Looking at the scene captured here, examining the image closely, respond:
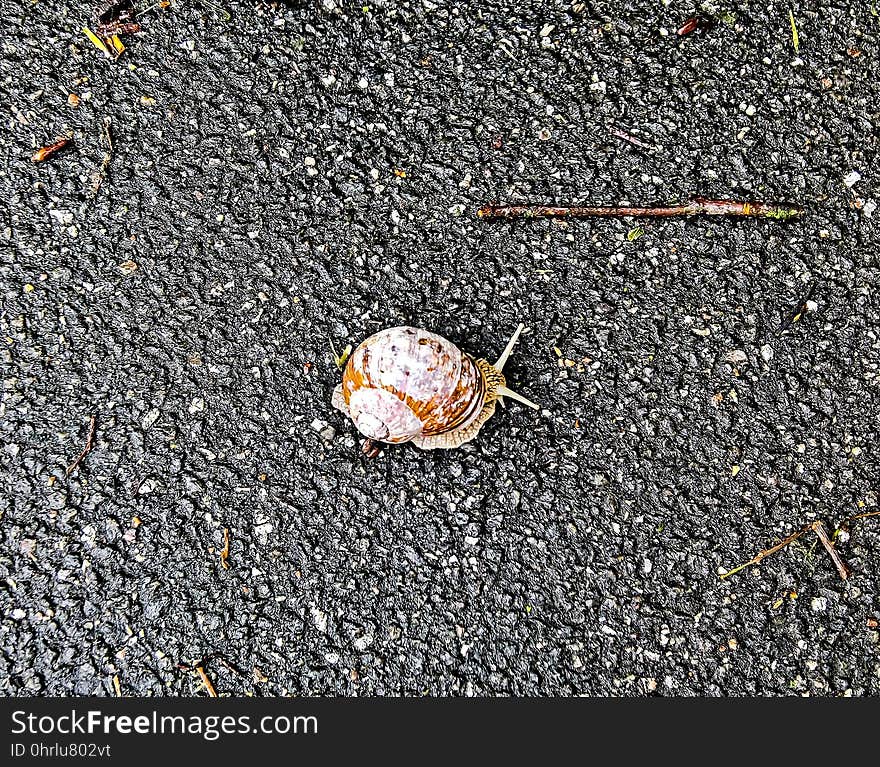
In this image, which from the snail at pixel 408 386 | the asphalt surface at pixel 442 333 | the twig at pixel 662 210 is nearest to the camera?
the snail at pixel 408 386

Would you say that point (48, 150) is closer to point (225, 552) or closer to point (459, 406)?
point (225, 552)

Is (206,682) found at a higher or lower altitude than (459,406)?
lower

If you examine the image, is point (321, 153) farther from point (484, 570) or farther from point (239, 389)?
point (484, 570)

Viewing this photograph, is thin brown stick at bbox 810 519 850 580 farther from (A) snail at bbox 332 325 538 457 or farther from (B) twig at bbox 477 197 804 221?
(A) snail at bbox 332 325 538 457

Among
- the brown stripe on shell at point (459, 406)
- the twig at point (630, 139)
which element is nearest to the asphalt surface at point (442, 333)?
the twig at point (630, 139)

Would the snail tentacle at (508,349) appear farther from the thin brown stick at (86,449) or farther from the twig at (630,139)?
the thin brown stick at (86,449)

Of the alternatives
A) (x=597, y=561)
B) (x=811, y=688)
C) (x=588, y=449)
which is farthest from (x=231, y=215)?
(x=811, y=688)

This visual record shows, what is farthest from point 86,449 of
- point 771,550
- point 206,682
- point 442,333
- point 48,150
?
point 771,550

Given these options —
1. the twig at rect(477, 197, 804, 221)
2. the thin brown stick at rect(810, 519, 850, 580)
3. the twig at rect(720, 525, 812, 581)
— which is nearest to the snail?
the twig at rect(477, 197, 804, 221)
